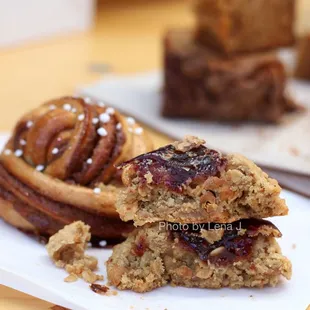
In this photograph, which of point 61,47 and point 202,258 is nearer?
point 202,258

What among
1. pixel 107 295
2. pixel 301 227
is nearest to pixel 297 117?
pixel 301 227

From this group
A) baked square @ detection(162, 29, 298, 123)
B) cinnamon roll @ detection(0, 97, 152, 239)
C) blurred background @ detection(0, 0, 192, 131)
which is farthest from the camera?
blurred background @ detection(0, 0, 192, 131)

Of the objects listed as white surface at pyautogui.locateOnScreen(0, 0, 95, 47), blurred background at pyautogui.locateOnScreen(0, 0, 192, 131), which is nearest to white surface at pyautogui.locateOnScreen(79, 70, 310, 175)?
blurred background at pyautogui.locateOnScreen(0, 0, 192, 131)

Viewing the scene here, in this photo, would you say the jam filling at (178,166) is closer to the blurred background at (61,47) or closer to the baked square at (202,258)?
the baked square at (202,258)

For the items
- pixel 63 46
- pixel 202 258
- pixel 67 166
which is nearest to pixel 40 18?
pixel 63 46

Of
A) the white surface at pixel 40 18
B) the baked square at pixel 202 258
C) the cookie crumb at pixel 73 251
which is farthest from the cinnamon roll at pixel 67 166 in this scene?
the white surface at pixel 40 18

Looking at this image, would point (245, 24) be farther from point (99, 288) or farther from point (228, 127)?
point (99, 288)

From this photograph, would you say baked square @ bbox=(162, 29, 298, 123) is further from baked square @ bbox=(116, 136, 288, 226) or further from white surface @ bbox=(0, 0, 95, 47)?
baked square @ bbox=(116, 136, 288, 226)
